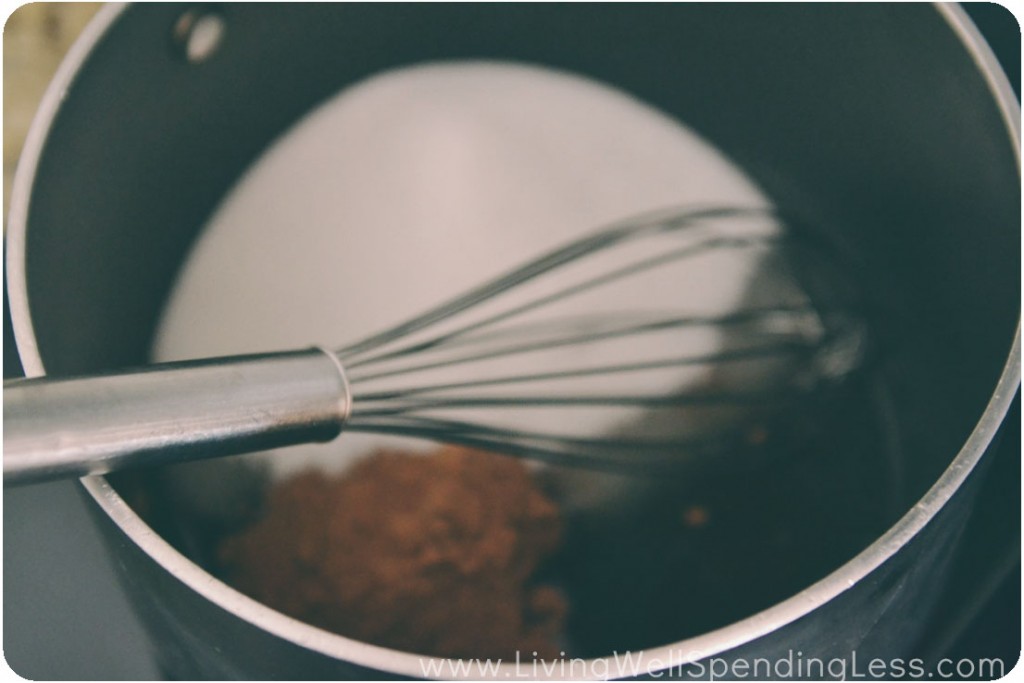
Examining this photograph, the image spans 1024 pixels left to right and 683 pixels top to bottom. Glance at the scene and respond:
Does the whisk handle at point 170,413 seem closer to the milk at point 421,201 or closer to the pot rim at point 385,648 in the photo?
the pot rim at point 385,648

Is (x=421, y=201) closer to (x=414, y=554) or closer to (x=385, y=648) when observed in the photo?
(x=414, y=554)

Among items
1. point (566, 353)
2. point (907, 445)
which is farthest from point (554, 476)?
point (907, 445)

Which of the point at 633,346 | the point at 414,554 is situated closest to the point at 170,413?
the point at 414,554

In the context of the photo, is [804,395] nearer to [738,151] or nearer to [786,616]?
[738,151]

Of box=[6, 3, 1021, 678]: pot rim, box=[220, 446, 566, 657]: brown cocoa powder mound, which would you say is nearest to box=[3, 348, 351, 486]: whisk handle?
box=[6, 3, 1021, 678]: pot rim

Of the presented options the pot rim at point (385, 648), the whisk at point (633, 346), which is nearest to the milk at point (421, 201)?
the whisk at point (633, 346)

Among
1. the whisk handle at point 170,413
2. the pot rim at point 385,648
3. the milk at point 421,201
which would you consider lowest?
the pot rim at point 385,648
